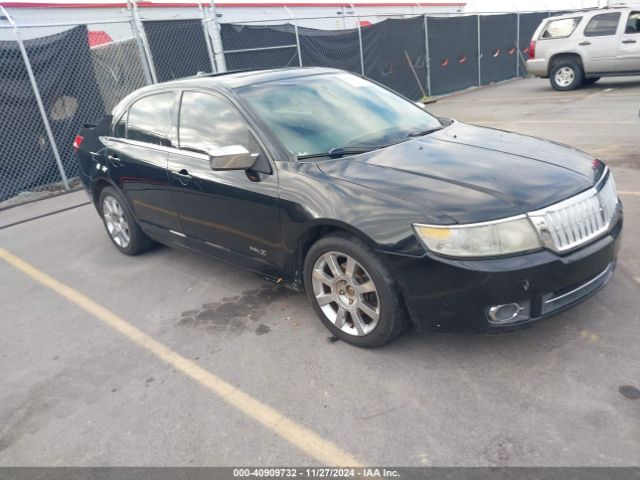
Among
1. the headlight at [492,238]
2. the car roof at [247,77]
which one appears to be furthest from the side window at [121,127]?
the headlight at [492,238]

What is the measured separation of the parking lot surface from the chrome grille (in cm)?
65

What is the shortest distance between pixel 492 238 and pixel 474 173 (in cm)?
54

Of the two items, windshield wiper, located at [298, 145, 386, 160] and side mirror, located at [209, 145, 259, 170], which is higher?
side mirror, located at [209, 145, 259, 170]

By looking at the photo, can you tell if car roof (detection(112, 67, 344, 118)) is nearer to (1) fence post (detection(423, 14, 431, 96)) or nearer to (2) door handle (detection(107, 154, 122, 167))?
(2) door handle (detection(107, 154, 122, 167))

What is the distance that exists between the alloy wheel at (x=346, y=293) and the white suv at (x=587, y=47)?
503 inches

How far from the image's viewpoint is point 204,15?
10.6 m

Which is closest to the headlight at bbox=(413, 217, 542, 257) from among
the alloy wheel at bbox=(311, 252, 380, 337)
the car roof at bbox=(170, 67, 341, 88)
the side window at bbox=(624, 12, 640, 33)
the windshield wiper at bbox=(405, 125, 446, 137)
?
the alloy wheel at bbox=(311, 252, 380, 337)

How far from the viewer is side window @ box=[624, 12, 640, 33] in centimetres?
1259

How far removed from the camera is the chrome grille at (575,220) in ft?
8.94

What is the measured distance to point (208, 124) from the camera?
396cm

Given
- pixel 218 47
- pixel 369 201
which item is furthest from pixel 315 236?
pixel 218 47

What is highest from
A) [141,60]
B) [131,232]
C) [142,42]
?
[142,42]

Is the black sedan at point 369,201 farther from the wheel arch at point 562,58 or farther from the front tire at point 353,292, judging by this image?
the wheel arch at point 562,58

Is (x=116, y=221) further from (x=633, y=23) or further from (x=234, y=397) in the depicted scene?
(x=633, y=23)
